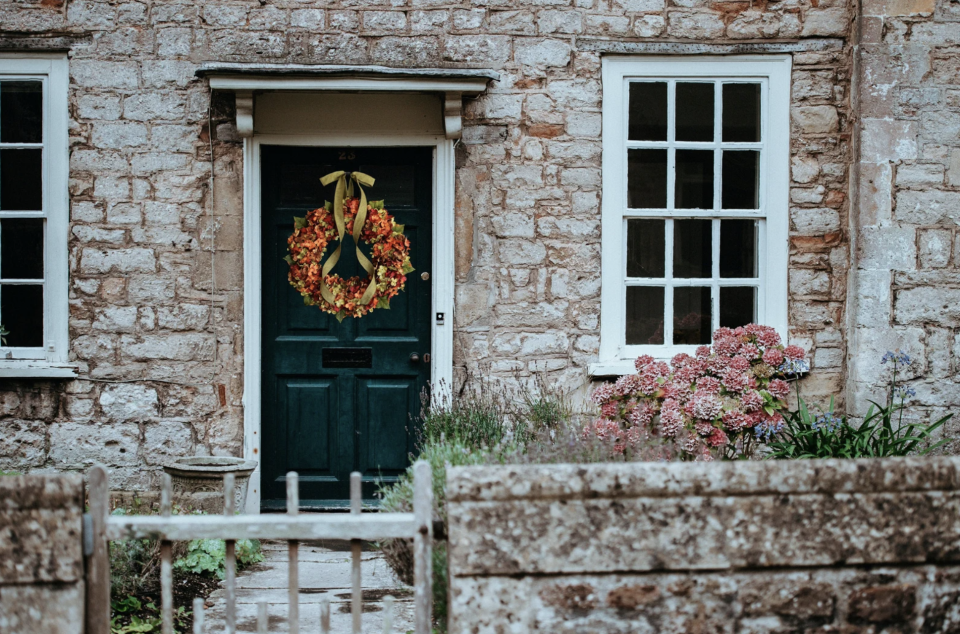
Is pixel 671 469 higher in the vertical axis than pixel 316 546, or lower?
higher

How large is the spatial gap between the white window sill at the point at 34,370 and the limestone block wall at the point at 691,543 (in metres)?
3.87

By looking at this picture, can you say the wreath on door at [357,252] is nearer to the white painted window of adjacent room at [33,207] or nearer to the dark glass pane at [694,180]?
the white painted window of adjacent room at [33,207]

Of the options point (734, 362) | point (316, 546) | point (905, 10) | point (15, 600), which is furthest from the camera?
point (905, 10)

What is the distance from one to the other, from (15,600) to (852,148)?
5194 millimetres

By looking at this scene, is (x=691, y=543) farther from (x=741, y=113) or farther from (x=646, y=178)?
(x=741, y=113)

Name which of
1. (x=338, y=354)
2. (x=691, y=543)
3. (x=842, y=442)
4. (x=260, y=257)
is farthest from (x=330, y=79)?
(x=691, y=543)

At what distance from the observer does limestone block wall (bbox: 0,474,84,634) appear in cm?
235

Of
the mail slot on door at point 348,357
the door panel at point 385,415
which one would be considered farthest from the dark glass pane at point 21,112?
the door panel at point 385,415

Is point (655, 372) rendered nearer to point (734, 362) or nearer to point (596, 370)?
point (734, 362)

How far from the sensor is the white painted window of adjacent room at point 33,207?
5363 mm

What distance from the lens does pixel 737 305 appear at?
5633 millimetres

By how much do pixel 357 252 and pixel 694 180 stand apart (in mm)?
2286

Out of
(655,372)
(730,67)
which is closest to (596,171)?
(730,67)

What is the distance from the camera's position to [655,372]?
4.40m
